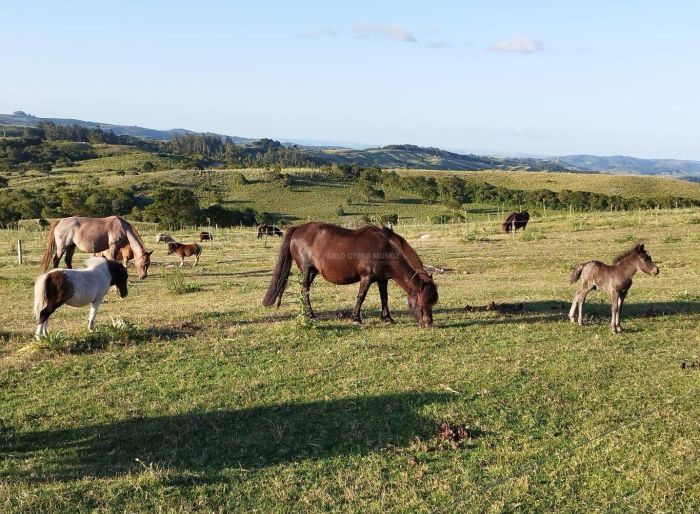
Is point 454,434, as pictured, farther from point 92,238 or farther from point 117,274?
Answer: point 92,238

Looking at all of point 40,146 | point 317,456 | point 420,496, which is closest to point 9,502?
point 317,456

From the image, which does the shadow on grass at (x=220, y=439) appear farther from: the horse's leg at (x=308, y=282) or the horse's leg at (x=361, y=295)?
the horse's leg at (x=308, y=282)

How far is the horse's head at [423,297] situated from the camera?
1162cm

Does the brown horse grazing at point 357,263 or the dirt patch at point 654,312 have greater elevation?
the brown horse grazing at point 357,263

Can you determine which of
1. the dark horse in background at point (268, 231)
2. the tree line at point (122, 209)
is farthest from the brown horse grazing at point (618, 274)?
the tree line at point (122, 209)

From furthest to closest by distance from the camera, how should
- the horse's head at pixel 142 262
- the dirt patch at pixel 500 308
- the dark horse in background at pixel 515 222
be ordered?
1. the dark horse in background at pixel 515 222
2. the horse's head at pixel 142 262
3. the dirt patch at pixel 500 308

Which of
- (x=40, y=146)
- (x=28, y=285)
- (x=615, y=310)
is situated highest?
(x=40, y=146)

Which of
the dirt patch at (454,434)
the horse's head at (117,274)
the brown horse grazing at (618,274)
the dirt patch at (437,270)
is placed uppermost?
the brown horse grazing at (618,274)

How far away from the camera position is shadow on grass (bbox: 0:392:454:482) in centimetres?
650

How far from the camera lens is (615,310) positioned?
464 inches

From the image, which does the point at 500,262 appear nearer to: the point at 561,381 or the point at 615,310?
the point at 615,310

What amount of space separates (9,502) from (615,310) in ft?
34.9

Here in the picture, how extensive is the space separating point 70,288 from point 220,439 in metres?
5.43

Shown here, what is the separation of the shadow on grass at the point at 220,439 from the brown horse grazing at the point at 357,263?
3.80m
